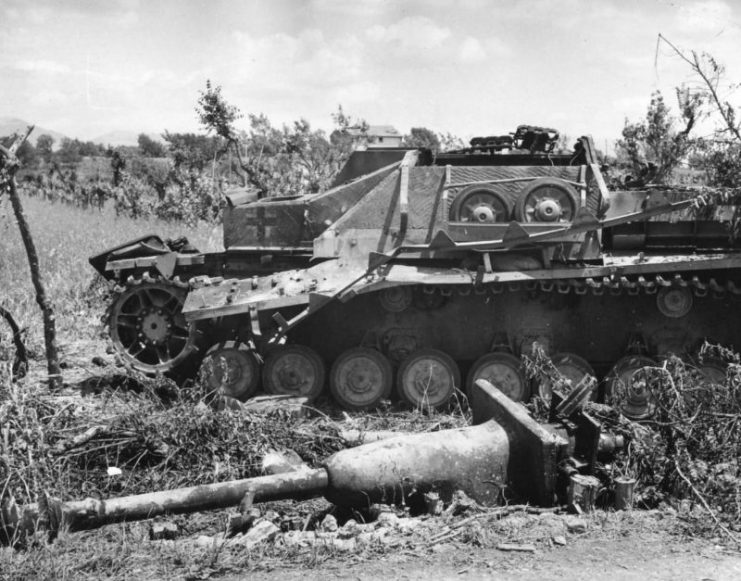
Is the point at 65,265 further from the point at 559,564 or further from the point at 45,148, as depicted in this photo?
the point at 45,148

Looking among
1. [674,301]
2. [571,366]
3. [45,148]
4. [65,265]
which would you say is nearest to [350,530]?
[571,366]

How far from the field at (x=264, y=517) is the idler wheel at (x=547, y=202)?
2.11 m

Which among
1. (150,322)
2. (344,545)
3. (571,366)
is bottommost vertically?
(344,545)

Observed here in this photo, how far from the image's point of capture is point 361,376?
814 cm

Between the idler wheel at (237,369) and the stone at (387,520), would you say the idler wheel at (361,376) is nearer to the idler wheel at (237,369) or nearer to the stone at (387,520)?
the idler wheel at (237,369)

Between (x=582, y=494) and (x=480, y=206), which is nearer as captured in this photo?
(x=582, y=494)

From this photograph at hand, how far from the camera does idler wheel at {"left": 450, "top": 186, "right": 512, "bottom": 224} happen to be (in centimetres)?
785

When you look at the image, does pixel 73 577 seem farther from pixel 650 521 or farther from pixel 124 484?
pixel 650 521

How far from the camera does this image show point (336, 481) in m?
5.05

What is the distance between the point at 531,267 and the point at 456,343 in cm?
122

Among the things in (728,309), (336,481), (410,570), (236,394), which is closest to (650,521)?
(410,570)

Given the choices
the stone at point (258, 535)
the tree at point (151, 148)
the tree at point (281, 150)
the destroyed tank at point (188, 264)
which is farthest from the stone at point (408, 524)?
the tree at point (151, 148)

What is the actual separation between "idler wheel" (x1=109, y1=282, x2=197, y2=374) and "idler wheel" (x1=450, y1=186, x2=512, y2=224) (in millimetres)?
2974

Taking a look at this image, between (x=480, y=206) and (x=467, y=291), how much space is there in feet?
2.78
